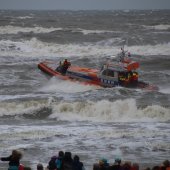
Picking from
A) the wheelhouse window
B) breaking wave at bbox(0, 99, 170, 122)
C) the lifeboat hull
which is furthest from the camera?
the lifeboat hull

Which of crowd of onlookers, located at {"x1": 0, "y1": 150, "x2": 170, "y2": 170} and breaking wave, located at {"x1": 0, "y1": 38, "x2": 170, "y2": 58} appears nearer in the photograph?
crowd of onlookers, located at {"x1": 0, "y1": 150, "x2": 170, "y2": 170}

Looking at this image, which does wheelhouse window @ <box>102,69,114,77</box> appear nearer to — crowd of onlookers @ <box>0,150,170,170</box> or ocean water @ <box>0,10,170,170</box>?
ocean water @ <box>0,10,170,170</box>

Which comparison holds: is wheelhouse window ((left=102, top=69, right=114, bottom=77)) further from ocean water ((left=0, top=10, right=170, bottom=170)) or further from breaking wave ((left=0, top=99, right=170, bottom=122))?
breaking wave ((left=0, top=99, right=170, bottom=122))

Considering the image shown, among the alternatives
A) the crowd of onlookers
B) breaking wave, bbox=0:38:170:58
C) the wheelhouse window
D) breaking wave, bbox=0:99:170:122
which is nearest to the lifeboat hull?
the wheelhouse window

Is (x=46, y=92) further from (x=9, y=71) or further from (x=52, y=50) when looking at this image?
(x=52, y=50)

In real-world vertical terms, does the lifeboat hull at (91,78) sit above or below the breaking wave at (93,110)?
above

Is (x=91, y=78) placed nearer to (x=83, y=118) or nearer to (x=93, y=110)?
(x=93, y=110)

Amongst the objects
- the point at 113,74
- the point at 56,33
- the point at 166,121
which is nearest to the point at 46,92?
the point at 113,74

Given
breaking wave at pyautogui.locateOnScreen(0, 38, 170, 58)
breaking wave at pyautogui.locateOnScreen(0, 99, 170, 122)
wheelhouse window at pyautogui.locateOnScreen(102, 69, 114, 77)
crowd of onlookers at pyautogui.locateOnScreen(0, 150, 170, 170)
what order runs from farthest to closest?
breaking wave at pyautogui.locateOnScreen(0, 38, 170, 58), wheelhouse window at pyautogui.locateOnScreen(102, 69, 114, 77), breaking wave at pyautogui.locateOnScreen(0, 99, 170, 122), crowd of onlookers at pyautogui.locateOnScreen(0, 150, 170, 170)

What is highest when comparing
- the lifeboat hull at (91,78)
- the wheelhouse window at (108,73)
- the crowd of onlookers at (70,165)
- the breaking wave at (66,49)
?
the crowd of onlookers at (70,165)

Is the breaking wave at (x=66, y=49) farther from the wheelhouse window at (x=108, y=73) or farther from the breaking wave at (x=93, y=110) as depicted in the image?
the breaking wave at (x=93, y=110)

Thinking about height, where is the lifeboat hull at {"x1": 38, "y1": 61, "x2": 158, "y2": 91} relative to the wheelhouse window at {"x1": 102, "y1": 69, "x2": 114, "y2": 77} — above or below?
below

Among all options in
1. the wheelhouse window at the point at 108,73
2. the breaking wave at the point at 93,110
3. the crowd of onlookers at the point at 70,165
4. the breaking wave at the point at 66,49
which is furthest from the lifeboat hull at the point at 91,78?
the breaking wave at the point at 66,49

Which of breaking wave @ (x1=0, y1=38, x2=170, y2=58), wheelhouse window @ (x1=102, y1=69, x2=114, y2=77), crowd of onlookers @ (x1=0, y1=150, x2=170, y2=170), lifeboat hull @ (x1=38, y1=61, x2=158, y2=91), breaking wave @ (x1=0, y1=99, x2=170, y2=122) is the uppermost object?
crowd of onlookers @ (x1=0, y1=150, x2=170, y2=170)
